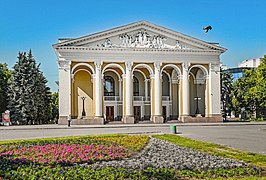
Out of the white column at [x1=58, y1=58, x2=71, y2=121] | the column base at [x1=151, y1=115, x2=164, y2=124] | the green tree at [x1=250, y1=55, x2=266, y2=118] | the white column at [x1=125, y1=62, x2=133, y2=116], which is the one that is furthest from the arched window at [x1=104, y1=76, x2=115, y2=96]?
the green tree at [x1=250, y1=55, x2=266, y2=118]

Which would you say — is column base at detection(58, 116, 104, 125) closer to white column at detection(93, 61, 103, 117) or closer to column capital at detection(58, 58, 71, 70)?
white column at detection(93, 61, 103, 117)

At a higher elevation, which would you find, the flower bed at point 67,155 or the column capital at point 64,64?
the column capital at point 64,64

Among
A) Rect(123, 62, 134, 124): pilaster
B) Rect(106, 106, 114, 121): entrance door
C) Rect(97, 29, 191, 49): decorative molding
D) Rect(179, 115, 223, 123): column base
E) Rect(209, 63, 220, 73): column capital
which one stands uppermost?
Rect(97, 29, 191, 49): decorative molding

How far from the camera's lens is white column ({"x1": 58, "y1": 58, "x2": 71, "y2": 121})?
43562 mm

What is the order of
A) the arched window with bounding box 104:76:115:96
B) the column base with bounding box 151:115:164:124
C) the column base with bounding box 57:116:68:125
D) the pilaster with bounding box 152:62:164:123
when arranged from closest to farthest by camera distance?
the column base with bounding box 57:116:68:125 < the column base with bounding box 151:115:164:124 < the pilaster with bounding box 152:62:164:123 < the arched window with bounding box 104:76:115:96

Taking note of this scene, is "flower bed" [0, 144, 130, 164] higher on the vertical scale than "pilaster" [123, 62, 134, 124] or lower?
lower

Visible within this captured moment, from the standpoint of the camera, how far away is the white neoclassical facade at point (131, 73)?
145 ft

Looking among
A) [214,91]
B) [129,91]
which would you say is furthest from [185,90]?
[129,91]

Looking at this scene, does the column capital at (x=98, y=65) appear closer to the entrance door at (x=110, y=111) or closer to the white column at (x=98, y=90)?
the white column at (x=98, y=90)

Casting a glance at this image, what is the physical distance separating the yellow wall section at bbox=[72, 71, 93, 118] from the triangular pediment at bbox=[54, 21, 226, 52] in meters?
5.47

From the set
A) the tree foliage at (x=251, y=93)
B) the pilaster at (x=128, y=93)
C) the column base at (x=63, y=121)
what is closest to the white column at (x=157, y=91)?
the pilaster at (x=128, y=93)

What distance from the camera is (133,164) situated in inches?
372

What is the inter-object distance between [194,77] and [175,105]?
213 inches

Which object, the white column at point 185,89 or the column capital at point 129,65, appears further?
the white column at point 185,89
